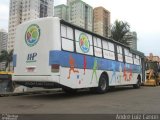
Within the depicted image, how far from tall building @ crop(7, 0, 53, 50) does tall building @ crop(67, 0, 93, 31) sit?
25.6 meters

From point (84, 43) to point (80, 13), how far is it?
5006 cm

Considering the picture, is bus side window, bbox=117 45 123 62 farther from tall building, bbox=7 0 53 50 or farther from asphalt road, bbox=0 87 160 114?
tall building, bbox=7 0 53 50

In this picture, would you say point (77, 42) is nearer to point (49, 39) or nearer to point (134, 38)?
point (49, 39)

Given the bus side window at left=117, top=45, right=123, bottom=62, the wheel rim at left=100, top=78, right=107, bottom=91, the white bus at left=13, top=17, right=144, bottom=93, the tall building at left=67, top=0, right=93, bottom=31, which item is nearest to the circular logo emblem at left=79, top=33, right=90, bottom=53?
the white bus at left=13, top=17, right=144, bottom=93

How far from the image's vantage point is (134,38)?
45.7 m

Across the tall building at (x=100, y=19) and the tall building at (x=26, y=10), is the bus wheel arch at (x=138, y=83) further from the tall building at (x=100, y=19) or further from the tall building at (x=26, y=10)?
the tall building at (x=26, y=10)

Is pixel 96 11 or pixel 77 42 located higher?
pixel 96 11

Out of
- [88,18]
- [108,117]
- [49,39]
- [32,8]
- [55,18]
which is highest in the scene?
[32,8]

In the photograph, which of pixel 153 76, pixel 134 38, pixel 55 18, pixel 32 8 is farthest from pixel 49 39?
pixel 32 8

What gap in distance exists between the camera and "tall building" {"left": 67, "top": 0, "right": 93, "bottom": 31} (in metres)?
62.0

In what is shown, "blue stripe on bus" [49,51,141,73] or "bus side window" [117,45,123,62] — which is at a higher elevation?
"bus side window" [117,45,123,62]

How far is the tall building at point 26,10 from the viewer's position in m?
94.0

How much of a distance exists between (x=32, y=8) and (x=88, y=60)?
79.7 m

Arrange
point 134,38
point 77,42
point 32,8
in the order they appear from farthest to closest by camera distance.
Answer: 1. point 32,8
2. point 134,38
3. point 77,42
